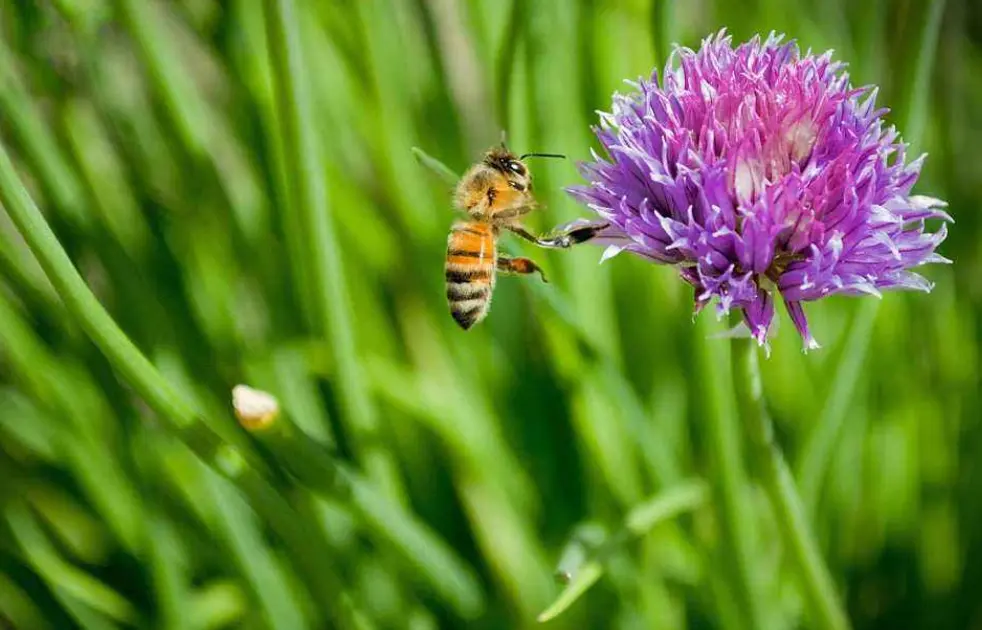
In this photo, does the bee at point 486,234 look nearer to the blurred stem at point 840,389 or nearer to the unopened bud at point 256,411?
the unopened bud at point 256,411

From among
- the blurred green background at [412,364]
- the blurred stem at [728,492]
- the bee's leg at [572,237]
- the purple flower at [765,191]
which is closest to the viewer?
the purple flower at [765,191]

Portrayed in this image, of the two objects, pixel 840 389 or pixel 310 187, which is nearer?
pixel 310 187

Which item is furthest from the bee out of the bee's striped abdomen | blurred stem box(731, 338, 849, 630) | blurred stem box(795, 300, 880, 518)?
blurred stem box(795, 300, 880, 518)

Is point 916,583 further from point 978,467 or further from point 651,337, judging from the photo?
point 651,337

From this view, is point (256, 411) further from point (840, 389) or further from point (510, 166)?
point (840, 389)

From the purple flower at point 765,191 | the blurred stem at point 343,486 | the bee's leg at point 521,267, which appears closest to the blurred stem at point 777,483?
the purple flower at point 765,191

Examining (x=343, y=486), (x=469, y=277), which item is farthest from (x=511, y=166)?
(x=343, y=486)
